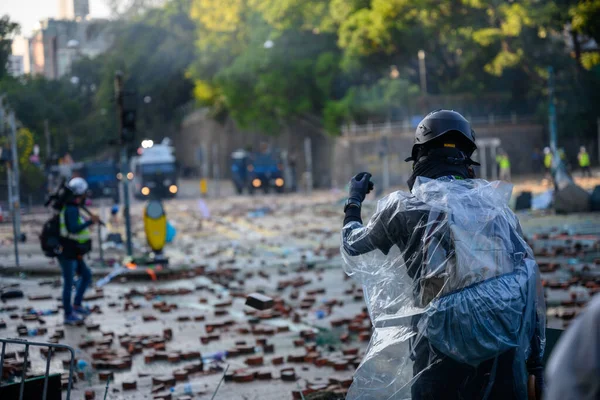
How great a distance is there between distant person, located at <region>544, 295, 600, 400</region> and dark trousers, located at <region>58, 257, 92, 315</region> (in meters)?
9.74

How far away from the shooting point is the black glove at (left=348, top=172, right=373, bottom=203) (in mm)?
4113

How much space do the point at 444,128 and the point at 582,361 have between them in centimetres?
229

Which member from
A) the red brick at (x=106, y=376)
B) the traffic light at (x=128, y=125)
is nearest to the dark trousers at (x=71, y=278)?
the red brick at (x=106, y=376)

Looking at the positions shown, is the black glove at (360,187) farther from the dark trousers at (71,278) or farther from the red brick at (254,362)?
the dark trousers at (71,278)

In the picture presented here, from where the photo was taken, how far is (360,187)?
411 cm

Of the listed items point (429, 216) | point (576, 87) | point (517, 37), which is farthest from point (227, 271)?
point (576, 87)

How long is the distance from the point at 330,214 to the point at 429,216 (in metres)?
26.2

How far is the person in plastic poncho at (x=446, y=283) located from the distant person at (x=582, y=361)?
182cm

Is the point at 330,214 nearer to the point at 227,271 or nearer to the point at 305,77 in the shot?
the point at 227,271

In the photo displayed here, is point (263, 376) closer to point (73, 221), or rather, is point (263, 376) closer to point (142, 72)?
point (73, 221)

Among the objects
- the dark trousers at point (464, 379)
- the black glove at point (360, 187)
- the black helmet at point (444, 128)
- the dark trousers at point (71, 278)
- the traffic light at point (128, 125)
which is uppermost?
the traffic light at point (128, 125)

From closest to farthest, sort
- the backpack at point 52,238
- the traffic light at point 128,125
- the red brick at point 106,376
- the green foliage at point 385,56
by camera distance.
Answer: the red brick at point 106,376, the backpack at point 52,238, the traffic light at point 128,125, the green foliage at point 385,56

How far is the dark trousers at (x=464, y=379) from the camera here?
3.59 metres

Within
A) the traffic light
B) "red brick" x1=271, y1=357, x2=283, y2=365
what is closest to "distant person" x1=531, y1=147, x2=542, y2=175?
the traffic light
